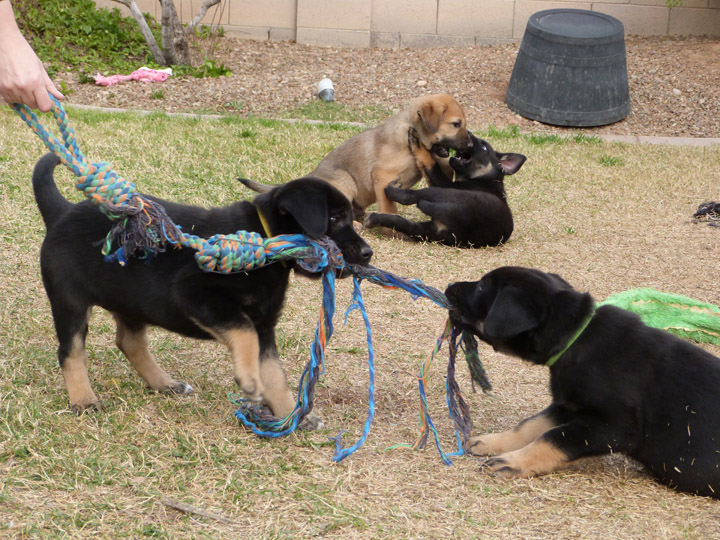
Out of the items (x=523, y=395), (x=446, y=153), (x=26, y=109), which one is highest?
(x=26, y=109)

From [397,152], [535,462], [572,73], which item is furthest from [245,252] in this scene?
[572,73]

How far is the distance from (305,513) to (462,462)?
890 mm

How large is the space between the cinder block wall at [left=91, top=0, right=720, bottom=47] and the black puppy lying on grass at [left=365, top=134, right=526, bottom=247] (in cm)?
668

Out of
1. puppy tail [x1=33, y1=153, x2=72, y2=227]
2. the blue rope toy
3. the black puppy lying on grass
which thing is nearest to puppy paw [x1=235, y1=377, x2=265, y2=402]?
the blue rope toy

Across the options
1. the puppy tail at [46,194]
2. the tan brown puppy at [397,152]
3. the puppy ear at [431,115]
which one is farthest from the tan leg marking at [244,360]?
the puppy ear at [431,115]

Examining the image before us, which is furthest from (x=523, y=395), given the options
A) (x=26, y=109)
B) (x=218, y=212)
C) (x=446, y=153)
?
(x=446, y=153)

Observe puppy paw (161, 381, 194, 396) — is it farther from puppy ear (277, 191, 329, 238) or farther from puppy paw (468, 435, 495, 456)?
puppy paw (468, 435, 495, 456)

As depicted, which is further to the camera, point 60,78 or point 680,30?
point 680,30

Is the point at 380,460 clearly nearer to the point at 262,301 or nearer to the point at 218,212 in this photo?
the point at 262,301

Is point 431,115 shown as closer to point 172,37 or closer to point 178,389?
point 178,389

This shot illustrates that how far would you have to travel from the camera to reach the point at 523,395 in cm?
449

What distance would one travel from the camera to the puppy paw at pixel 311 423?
12.8 feet

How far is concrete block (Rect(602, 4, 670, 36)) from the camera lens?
536 inches

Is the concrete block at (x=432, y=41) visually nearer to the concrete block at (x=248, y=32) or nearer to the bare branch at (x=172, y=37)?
the concrete block at (x=248, y=32)
